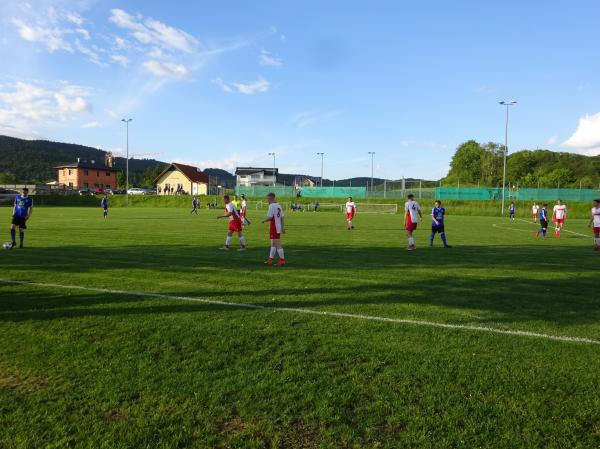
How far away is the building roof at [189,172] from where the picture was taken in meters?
94.2

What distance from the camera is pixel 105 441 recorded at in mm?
3316

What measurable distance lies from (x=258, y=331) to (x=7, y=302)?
4493 mm

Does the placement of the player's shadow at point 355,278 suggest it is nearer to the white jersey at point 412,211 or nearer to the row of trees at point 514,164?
the white jersey at point 412,211

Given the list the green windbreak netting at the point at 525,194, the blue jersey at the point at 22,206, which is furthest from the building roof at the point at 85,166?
the blue jersey at the point at 22,206

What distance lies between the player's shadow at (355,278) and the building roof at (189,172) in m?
82.8

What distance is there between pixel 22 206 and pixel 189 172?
84.8 m

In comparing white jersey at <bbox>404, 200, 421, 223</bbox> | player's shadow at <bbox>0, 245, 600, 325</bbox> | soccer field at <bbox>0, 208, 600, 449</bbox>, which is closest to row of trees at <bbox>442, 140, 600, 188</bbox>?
white jersey at <bbox>404, 200, 421, 223</bbox>

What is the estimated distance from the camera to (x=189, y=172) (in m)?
97.4

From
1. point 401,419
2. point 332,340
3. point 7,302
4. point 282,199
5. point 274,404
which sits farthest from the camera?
point 282,199

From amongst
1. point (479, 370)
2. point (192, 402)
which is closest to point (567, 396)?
point (479, 370)

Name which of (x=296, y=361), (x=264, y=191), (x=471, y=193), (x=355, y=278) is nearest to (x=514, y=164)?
(x=471, y=193)

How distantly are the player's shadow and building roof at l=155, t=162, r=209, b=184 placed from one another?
3258 inches

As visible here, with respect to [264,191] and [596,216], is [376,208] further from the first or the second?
[596,216]

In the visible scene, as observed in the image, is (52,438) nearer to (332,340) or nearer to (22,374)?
Result: (22,374)
